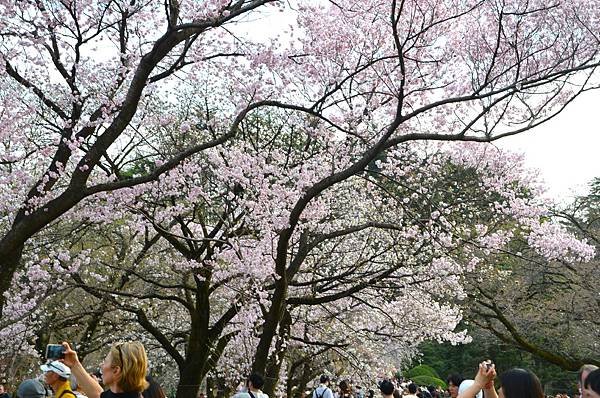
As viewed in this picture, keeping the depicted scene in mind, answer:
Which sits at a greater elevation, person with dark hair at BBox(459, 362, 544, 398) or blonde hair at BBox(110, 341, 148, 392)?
person with dark hair at BBox(459, 362, 544, 398)

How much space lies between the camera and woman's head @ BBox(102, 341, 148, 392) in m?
3.35

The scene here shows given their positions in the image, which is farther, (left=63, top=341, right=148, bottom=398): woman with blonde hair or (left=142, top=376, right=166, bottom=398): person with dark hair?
(left=142, top=376, right=166, bottom=398): person with dark hair

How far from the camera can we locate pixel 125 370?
11.0 feet

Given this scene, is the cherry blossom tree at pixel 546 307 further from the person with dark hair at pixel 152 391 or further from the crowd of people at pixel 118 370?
the crowd of people at pixel 118 370

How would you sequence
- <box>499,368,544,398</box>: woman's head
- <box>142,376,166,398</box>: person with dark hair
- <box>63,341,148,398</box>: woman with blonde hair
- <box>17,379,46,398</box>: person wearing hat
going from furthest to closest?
1. <box>17,379,46,398</box>: person wearing hat
2. <box>142,376,166,398</box>: person with dark hair
3. <box>63,341,148,398</box>: woman with blonde hair
4. <box>499,368,544,398</box>: woman's head

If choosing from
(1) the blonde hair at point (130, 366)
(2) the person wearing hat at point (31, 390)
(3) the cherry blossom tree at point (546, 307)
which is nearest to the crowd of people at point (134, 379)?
(1) the blonde hair at point (130, 366)

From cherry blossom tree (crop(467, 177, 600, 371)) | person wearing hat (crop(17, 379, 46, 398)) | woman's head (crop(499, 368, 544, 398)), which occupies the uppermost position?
cherry blossom tree (crop(467, 177, 600, 371))

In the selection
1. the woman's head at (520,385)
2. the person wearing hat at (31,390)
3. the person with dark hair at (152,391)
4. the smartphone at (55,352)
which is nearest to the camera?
the woman's head at (520,385)

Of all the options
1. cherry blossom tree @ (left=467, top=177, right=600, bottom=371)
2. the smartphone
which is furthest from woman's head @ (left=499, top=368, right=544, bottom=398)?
cherry blossom tree @ (left=467, top=177, right=600, bottom=371)

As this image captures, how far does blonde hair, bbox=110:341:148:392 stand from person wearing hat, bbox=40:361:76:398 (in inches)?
21.7

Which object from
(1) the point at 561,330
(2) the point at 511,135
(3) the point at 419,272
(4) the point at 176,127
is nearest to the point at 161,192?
(4) the point at 176,127

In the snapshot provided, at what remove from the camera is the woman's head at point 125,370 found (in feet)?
11.0

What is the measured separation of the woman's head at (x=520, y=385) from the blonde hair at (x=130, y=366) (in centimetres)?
175

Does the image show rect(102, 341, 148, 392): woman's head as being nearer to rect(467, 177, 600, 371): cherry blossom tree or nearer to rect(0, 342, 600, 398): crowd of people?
rect(0, 342, 600, 398): crowd of people
